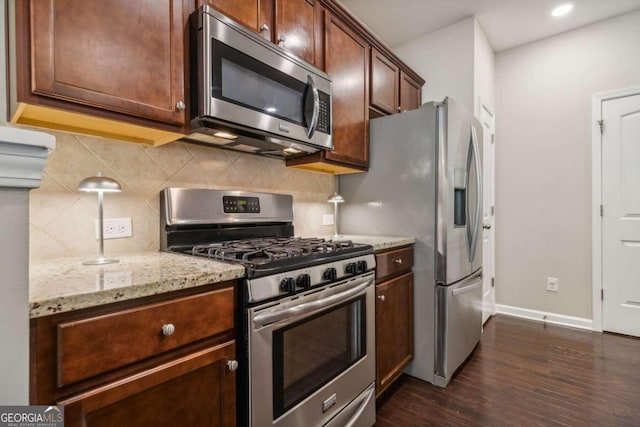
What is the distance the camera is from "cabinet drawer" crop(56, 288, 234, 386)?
697 mm

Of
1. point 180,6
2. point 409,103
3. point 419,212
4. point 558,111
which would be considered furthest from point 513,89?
point 180,6

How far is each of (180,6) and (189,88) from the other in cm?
31

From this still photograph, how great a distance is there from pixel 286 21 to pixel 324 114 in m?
0.51

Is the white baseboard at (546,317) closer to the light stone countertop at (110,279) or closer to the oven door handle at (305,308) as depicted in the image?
the oven door handle at (305,308)

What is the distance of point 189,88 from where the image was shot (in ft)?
4.15

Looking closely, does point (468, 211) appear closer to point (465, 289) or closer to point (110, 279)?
point (465, 289)

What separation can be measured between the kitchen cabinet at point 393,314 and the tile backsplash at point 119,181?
909mm

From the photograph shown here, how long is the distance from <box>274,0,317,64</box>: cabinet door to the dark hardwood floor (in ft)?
6.75

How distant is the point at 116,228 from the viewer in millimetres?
1345

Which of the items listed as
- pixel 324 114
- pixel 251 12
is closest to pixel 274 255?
pixel 324 114

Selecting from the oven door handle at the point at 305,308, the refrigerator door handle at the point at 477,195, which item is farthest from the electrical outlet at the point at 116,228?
the refrigerator door handle at the point at 477,195

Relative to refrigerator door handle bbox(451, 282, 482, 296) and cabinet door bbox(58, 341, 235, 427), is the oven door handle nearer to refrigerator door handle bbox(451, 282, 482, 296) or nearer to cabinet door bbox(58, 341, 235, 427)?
cabinet door bbox(58, 341, 235, 427)

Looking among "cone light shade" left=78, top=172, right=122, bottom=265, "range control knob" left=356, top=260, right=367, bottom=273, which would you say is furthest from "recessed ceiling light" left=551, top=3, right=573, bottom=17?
"cone light shade" left=78, top=172, right=122, bottom=265

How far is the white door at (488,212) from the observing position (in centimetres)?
313
